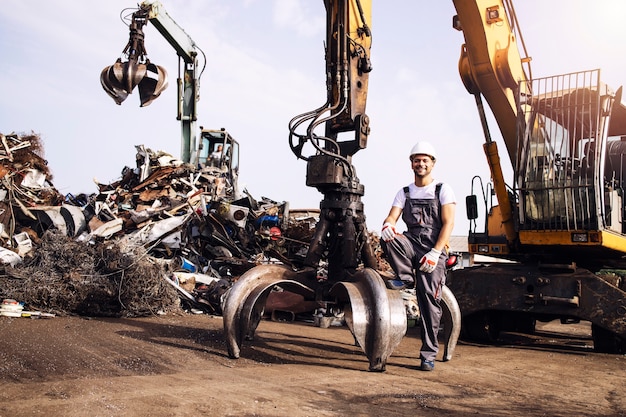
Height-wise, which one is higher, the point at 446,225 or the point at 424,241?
the point at 446,225

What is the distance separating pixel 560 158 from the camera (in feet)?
21.9

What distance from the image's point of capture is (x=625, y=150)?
728 centimetres

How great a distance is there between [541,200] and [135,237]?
658cm

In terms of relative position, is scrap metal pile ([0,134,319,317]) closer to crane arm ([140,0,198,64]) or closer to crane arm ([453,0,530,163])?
crane arm ([140,0,198,64])

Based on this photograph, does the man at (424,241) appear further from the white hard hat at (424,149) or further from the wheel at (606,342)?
the wheel at (606,342)

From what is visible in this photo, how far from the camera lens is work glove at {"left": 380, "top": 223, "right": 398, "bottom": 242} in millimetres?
4602

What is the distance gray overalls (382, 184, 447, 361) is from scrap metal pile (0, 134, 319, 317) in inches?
152

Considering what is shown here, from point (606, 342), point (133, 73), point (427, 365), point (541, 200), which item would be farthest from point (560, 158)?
point (133, 73)

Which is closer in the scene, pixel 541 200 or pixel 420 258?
pixel 420 258

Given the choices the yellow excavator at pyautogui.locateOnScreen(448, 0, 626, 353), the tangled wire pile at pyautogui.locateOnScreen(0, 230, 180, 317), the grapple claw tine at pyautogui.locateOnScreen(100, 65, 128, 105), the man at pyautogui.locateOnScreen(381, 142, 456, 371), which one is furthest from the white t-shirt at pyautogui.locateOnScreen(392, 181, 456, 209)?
the grapple claw tine at pyautogui.locateOnScreen(100, 65, 128, 105)

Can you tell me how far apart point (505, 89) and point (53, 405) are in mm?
6460

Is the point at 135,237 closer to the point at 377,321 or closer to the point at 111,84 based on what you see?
the point at 111,84

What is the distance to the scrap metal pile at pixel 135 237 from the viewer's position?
23.3 ft

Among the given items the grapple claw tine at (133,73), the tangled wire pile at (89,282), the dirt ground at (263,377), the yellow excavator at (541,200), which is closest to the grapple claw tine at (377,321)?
the dirt ground at (263,377)
